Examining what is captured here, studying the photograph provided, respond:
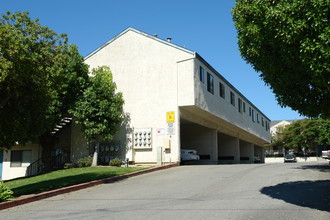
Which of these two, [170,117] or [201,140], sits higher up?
[170,117]

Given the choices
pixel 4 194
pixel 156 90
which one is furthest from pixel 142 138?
pixel 4 194

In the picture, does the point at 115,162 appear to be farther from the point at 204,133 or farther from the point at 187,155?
the point at 204,133

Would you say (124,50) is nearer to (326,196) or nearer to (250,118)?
(326,196)

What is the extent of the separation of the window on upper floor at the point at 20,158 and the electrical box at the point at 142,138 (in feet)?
33.6

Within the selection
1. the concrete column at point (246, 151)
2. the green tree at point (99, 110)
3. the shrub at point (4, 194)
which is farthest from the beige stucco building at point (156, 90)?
the concrete column at point (246, 151)

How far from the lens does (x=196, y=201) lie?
9.38 metres

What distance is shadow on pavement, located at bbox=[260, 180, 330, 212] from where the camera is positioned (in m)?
8.66

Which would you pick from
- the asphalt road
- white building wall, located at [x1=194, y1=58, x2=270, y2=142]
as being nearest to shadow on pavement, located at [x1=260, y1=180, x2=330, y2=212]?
the asphalt road

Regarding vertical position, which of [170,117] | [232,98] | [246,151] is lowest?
[246,151]

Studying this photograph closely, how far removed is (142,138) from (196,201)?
13672 mm

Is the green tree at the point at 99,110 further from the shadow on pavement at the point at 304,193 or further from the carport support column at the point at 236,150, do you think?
the carport support column at the point at 236,150

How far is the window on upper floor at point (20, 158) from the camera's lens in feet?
88.5

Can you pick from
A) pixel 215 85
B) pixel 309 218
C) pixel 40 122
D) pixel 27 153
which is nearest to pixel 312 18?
pixel 309 218

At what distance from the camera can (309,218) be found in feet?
23.4
